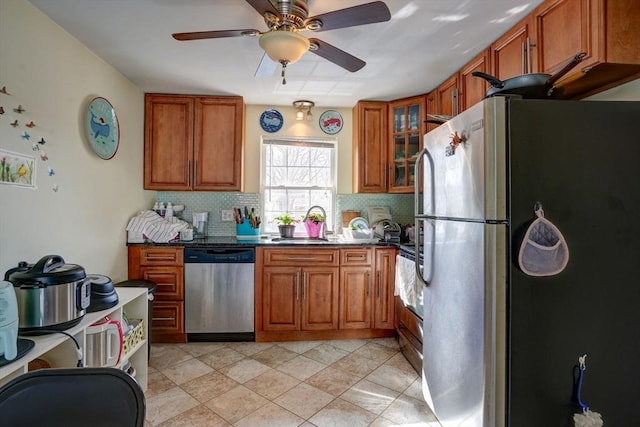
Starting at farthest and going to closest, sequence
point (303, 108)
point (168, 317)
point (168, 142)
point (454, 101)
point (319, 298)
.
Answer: point (303, 108), point (168, 142), point (319, 298), point (168, 317), point (454, 101)

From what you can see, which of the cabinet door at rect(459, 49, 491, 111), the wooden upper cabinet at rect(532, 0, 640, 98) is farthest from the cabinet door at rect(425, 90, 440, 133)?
the wooden upper cabinet at rect(532, 0, 640, 98)

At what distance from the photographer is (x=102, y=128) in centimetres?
237

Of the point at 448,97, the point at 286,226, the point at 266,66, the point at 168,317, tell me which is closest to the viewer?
the point at 266,66

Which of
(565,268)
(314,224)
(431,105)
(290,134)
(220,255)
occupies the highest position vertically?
(431,105)

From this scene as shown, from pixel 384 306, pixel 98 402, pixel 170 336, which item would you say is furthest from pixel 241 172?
pixel 98 402

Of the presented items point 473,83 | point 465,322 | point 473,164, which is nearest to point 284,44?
point 473,164

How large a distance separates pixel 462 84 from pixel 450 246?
158 centimetres

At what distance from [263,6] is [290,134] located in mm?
2076

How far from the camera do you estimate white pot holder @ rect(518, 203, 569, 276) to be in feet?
3.97

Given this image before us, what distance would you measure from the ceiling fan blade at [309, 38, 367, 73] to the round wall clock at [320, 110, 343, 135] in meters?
1.58

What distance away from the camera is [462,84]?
245cm

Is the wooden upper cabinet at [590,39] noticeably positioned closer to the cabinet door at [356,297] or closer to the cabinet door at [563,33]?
the cabinet door at [563,33]

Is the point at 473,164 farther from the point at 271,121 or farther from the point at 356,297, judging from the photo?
the point at 271,121

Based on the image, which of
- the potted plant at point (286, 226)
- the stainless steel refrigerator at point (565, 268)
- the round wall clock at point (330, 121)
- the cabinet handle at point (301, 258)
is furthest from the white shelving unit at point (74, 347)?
the round wall clock at point (330, 121)
